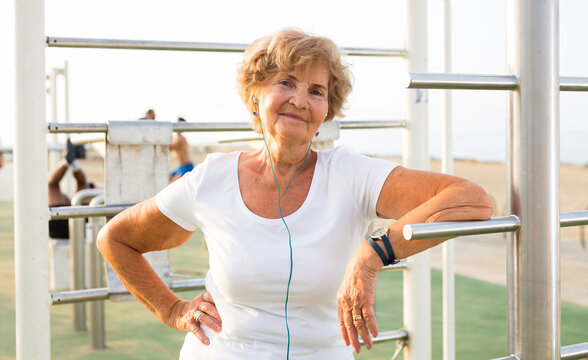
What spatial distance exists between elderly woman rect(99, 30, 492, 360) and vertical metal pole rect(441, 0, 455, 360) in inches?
39.7

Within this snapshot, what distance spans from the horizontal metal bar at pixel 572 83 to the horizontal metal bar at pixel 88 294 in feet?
4.18

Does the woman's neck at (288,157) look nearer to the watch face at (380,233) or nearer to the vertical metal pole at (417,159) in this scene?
the watch face at (380,233)

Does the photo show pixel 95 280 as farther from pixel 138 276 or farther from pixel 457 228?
pixel 457 228

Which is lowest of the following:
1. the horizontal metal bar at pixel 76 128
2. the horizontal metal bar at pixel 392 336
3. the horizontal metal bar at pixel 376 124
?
the horizontal metal bar at pixel 392 336

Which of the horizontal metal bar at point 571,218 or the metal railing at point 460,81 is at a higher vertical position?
the metal railing at point 460,81

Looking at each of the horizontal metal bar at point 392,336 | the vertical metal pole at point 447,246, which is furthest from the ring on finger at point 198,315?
the vertical metal pole at point 447,246

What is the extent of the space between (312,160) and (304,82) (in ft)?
0.67

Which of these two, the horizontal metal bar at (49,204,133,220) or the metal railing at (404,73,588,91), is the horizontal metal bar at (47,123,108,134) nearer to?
the horizontal metal bar at (49,204,133,220)

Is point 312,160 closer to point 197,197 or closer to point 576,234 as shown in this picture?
point 197,197

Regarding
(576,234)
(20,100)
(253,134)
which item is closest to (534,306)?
(253,134)

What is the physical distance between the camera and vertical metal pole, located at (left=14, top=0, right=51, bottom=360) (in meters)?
1.68

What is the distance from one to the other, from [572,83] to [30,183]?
4.55ft

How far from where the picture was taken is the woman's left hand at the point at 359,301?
119 centimetres

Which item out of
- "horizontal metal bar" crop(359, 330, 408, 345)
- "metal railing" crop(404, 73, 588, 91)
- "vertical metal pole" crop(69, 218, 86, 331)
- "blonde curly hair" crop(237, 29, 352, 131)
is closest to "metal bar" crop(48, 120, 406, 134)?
"blonde curly hair" crop(237, 29, 352, 131)
